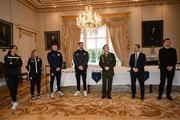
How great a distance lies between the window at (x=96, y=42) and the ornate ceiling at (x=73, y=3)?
4.07 feet

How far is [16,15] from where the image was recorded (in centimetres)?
825

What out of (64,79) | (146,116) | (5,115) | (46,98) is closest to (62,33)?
(64,79)

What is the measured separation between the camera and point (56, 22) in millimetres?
10398

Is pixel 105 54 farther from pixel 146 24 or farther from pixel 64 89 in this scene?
pixel 146 24

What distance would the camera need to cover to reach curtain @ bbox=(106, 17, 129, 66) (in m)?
9.78

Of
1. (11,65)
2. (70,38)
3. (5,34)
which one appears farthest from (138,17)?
(11,65)

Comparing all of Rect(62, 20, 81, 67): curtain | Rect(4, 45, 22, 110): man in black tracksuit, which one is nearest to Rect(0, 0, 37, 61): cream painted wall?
Rect(62, 20, 81, 67): curtain

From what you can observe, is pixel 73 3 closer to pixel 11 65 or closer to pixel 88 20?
pixel 88 20

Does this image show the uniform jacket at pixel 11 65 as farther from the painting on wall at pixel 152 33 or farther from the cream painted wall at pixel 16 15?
the painting on wall at pixel 152 33

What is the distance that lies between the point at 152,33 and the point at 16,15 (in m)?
6.67

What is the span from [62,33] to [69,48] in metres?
0.94

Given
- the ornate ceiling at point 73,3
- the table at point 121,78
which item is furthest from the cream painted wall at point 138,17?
the table at point 121,78

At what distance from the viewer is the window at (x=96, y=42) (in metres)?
10.1

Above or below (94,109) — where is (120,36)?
above
